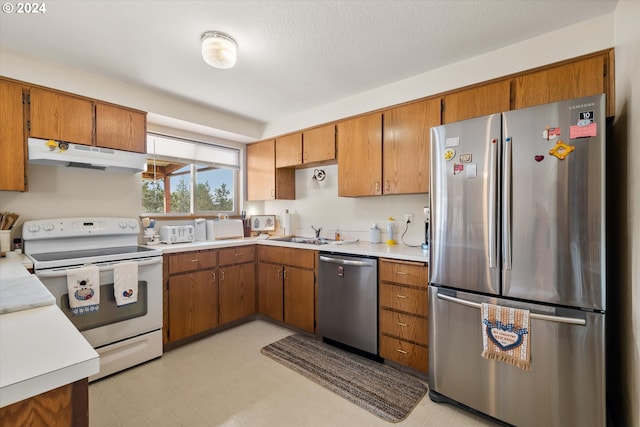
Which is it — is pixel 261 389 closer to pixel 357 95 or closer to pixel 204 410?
pixel 204 410

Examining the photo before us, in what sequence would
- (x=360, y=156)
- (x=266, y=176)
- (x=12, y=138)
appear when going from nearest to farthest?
(x=12, y=138), (x=360, y=156), (x=266, y=176)

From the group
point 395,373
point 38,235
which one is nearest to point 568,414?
point 395,373

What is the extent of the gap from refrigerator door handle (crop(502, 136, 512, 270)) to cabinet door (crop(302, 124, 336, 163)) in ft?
5.83

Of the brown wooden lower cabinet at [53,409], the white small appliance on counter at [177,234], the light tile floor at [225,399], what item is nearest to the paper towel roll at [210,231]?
the white small appliance on counter at [177,234]

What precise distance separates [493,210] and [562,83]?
1.05 meters

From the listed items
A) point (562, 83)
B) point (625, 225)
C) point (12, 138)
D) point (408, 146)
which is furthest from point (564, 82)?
point (12, 138)

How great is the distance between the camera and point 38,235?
234cm

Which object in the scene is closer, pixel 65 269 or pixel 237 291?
pixel 65 269

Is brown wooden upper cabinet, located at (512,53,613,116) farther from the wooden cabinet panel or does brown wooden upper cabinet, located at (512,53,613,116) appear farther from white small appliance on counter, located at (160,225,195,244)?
white small appliance on counter, located at (160,225,195,244)

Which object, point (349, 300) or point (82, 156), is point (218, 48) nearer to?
point (82, 156)

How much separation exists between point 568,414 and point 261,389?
1827 millimetres

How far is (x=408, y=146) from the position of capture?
2621 millimetres

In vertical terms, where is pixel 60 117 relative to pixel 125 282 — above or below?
above

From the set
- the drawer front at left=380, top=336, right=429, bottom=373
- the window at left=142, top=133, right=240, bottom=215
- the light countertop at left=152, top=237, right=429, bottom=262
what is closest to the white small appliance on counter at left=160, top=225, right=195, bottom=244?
the light countertop at left=152, top=237, right=429, bottom=262
